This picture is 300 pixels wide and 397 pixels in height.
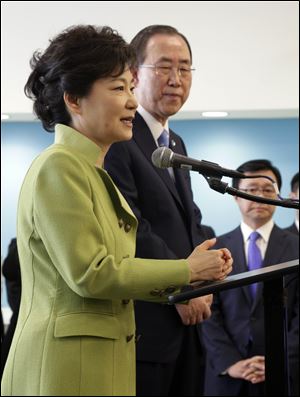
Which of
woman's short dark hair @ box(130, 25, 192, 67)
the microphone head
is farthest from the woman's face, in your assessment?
woman's short dark hair @ box(130, 25, 192, 67)

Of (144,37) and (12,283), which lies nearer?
(144,37)

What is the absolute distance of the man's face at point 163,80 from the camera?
6.46 feet

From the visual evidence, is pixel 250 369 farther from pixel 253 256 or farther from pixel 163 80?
pixel 163 80

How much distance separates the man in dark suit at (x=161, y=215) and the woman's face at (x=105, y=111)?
0.36m

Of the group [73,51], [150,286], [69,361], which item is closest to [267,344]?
[150,286]

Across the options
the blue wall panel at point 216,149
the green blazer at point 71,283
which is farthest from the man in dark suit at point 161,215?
the green blazer at point 71,283

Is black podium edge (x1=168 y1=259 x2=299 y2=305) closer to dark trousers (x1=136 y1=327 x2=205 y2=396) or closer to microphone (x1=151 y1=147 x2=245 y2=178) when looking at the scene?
microphone (x1=151 y1=147 x2=245 y2=178)

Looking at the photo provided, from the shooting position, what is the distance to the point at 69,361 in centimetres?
132

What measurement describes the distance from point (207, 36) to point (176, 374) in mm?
1255

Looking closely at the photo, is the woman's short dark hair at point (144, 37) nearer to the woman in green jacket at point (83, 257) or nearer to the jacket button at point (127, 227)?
the woman in green jacket at point (83, 257)

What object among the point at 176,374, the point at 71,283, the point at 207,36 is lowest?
the point at 176,374

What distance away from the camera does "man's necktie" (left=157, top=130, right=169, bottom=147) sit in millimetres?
1941

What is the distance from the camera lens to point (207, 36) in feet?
8.50

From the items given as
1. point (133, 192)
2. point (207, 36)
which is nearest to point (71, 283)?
point (133, 192)
